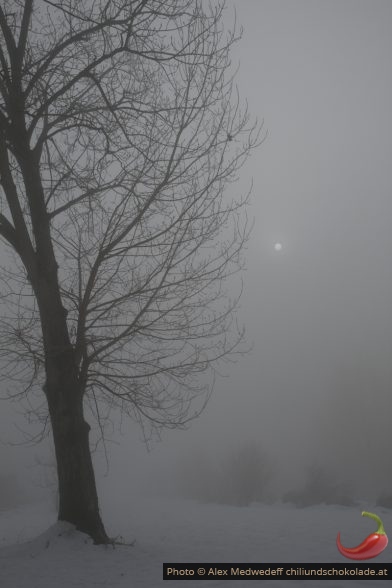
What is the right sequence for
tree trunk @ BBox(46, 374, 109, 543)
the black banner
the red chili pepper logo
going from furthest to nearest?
the red chili pepper logo
tree trunk @ BBox(46, 374, 109, 543)
the black banner

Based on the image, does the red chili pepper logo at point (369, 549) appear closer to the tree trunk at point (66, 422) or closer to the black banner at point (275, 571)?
the black banner at point (275, 571)

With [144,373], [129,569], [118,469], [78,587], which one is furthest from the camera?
[118,469]

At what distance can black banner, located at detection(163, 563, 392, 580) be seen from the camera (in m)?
4.31

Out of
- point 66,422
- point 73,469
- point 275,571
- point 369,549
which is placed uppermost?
point 66,422

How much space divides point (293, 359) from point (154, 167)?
76637 millimetres

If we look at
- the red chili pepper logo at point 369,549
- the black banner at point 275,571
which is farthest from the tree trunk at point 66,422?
the red chili pepper logo at point 369,549

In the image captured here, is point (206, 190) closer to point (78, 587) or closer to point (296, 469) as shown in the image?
point (78, 587)

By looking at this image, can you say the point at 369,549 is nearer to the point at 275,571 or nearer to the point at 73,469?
the point at 275,571

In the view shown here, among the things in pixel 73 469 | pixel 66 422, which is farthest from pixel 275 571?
pixel 66 422

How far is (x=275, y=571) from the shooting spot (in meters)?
4.46

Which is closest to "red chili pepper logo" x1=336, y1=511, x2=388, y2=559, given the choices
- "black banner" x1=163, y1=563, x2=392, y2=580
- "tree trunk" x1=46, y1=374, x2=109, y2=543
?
"black banner" x1=163, y1=563, x2=392, y2=580

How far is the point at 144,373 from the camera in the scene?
23.2 ft

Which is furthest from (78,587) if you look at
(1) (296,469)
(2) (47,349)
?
(1) (296,469)

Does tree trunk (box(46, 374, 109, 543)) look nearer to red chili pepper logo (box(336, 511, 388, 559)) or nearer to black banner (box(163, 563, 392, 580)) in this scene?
black banner (box(163, 563, 392, 580))
